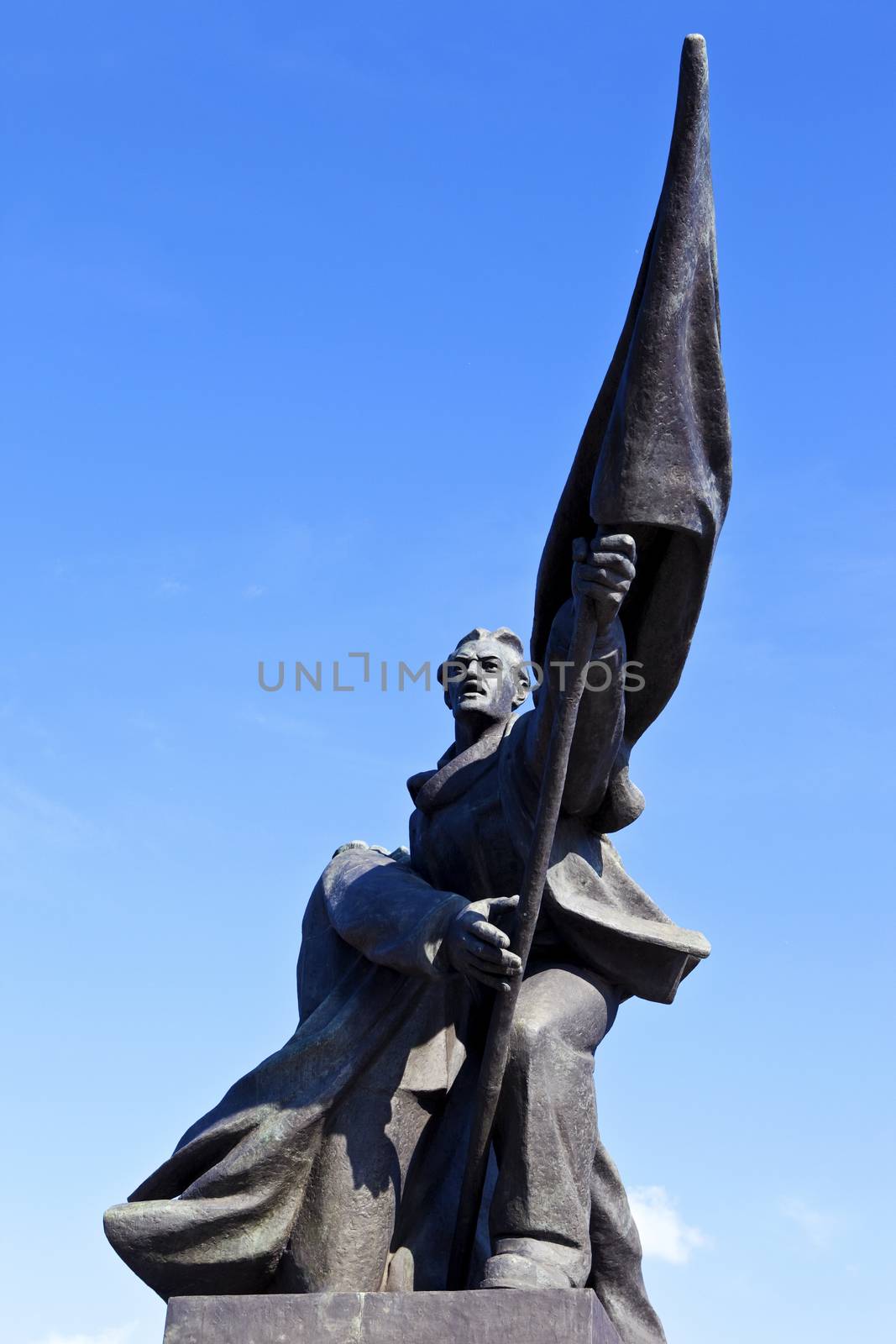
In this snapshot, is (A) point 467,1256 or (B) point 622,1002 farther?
(B) point 622,1002

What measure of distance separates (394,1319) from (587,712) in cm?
192

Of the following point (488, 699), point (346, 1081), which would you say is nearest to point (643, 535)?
point (488, 699)

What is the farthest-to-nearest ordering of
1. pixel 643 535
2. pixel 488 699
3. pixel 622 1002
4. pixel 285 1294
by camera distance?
pixel 488 699 → pixel 622 1002 → pixel 643 535 → pixel 285 1294

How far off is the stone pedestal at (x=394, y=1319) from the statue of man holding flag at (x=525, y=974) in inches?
6.4

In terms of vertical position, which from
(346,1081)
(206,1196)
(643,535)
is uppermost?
(643,535)

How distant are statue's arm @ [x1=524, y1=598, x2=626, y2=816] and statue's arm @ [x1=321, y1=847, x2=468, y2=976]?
554 mm

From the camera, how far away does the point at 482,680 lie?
6195mm

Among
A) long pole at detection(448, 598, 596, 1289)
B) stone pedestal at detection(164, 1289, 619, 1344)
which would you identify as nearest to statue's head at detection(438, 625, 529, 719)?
long pole at detection(448, 598, 596, 1289)

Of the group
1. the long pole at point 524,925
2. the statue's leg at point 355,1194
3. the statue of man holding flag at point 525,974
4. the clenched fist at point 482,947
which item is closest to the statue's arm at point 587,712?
the statue of man holding flag at point 525,974

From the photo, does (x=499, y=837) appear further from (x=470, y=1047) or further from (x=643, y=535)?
(x=643, y=535)

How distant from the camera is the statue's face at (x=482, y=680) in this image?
20.2ft

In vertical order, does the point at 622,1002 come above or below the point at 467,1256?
above

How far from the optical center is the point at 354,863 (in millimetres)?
5945

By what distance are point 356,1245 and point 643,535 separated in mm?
2365
